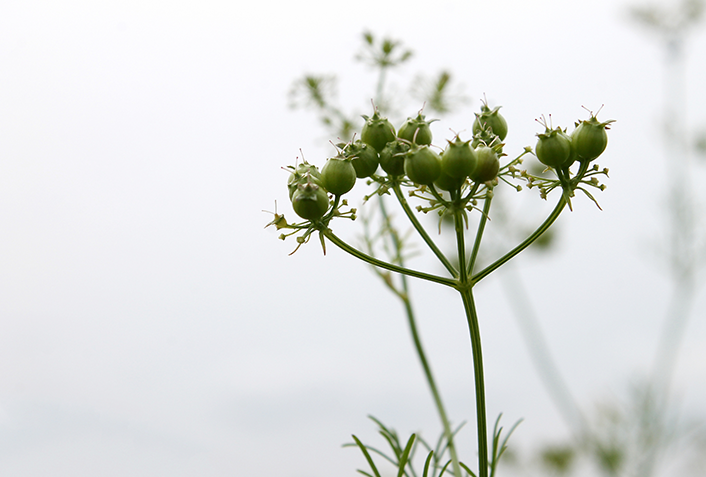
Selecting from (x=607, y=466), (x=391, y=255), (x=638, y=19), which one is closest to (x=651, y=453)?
(x=607, y=466)

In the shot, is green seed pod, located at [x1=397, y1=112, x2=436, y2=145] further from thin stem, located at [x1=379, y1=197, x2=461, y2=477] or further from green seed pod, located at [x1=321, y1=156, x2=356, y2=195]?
thin stem, located at [x1=379, y1=197, x2=461, y2=477]

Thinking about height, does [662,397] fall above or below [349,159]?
above

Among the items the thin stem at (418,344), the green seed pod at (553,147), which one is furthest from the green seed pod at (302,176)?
the thin stem at (418,344)

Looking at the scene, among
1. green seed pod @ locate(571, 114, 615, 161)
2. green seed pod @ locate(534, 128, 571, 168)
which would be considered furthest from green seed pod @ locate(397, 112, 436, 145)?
green seed pod @ locate(571, 114, 615, 161)

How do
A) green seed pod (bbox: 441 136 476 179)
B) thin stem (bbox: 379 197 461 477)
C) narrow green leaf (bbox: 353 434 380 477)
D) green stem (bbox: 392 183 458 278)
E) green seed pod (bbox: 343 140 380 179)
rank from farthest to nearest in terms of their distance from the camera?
thin stem (bbox: 379 197 461 477), narrow green leaf (bbox: 353 434 380 477), green seed pod (bbox: 343 140 380 179), green stem (bbox: 392 183 458 278), green seed pod (bbox: 441 136 476 179)

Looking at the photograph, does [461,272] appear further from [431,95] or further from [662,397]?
[662,397]

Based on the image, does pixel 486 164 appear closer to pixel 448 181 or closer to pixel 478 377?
pixel 448 181
